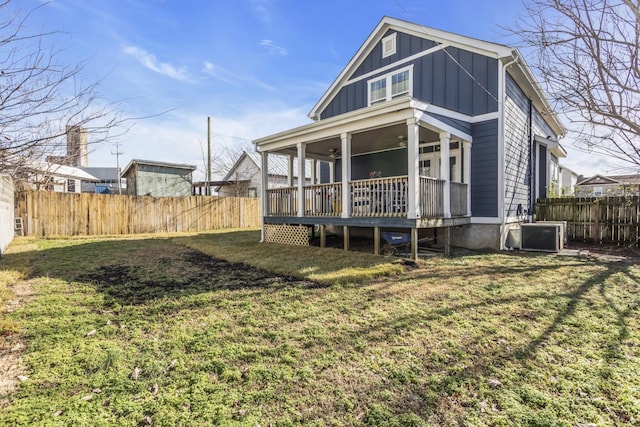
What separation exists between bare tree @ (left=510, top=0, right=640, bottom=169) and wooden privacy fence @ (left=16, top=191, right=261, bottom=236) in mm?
15100

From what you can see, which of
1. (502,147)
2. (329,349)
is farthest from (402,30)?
(329,349)

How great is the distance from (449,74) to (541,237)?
215 inches

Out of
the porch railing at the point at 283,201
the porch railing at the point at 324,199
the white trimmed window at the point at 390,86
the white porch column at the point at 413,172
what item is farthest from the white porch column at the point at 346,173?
the white trimmed window at the point at 390,86

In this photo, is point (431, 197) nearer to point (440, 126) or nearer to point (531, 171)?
point (440, 126)

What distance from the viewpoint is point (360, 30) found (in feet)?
38.3

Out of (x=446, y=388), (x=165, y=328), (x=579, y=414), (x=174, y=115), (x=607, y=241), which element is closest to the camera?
(x=579, y=414)

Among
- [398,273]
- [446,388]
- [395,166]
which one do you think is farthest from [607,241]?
[446,388]

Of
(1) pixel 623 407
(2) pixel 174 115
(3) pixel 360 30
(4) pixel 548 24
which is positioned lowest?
(1) pixel 623 407

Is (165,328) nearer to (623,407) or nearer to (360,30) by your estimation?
(623,407)

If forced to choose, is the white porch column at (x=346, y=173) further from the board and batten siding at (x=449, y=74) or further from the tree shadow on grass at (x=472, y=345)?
the tree shadow on grass at (x=472, y=345)

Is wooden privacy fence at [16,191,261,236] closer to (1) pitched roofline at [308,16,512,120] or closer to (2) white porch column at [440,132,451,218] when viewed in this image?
(1) pitched roofline at [308,16,512,120]

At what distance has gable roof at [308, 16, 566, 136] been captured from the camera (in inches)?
341

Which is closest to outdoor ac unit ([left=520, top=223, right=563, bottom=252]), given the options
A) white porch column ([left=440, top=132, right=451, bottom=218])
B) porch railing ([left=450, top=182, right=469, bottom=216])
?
porch railing ([left=450, top=182, right=469, bottom=216])

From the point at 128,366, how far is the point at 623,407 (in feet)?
12.5
